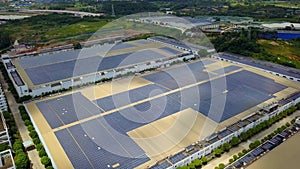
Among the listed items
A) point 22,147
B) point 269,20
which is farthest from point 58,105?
point 269,20

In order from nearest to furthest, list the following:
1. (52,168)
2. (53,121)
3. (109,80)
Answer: (52,168) → (53,121) → (109,80)

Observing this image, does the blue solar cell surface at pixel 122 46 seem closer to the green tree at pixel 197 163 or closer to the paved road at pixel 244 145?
the paved road at pixel 244 145

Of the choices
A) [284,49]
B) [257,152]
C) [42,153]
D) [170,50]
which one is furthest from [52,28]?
[257,152]

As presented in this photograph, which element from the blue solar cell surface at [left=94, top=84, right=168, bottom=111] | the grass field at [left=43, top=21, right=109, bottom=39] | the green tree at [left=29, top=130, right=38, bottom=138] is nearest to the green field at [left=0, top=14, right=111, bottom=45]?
the grass field at [left=43, top=21, right=109, bottom=39]

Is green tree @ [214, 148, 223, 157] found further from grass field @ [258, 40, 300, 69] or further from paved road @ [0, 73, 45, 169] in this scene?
grass field @ [258, 40, 300, 69]

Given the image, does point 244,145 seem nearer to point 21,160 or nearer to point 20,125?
A: point 21,160

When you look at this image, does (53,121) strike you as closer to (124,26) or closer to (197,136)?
(197,136)

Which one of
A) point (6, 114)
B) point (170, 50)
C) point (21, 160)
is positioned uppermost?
point (170, 50)
